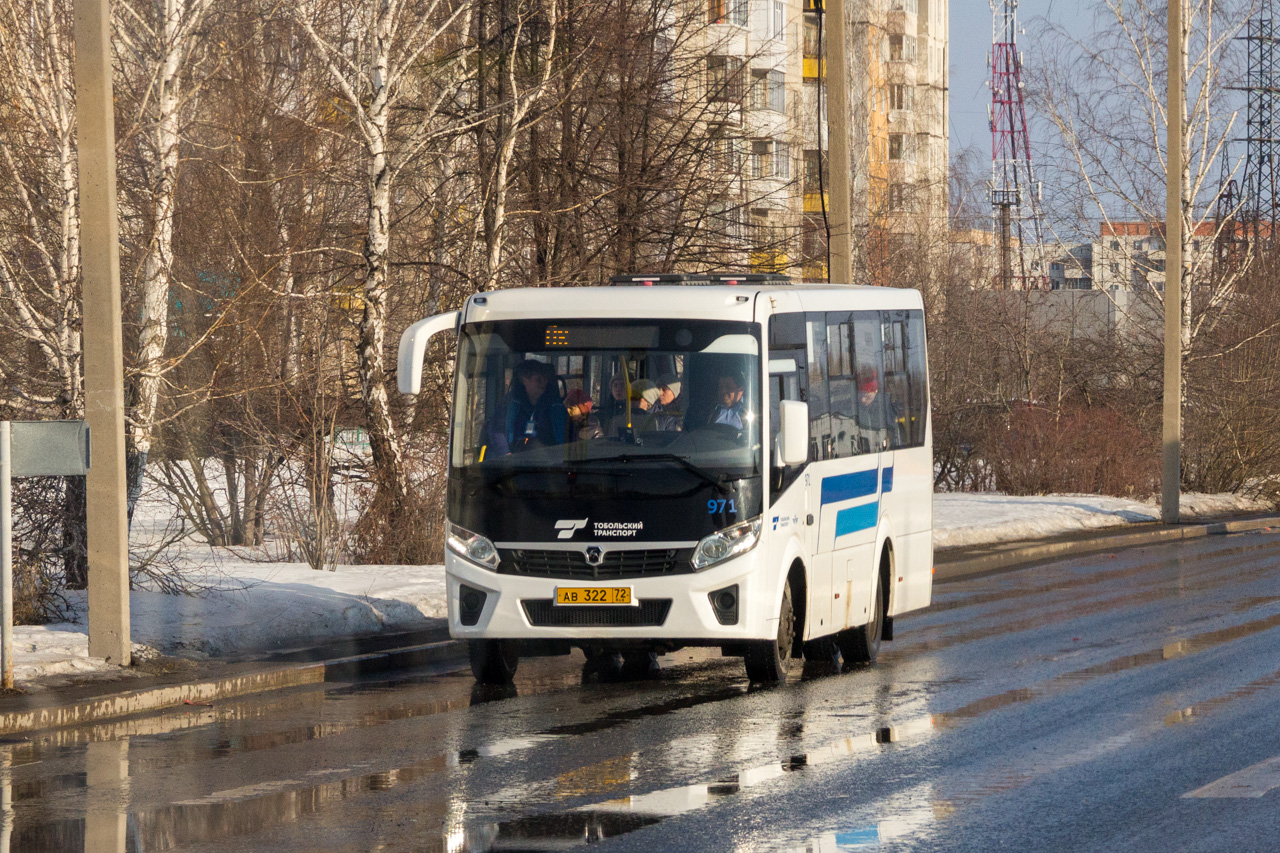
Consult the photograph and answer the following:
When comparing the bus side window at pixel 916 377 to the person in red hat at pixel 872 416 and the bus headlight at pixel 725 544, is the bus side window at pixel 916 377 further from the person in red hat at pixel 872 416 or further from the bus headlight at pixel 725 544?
the bus headlight at pixel 725 544

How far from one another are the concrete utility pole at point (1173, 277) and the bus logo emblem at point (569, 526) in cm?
1941

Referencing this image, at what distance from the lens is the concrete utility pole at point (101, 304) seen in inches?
498

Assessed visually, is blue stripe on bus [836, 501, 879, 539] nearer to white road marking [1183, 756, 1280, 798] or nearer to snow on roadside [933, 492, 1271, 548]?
white road marking [1183, 756, 1280, 798]

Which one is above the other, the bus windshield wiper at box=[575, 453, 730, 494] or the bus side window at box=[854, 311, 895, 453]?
the bus side window at box=[854, 311, 895, 453]

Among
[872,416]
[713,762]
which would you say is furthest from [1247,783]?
[872,416]

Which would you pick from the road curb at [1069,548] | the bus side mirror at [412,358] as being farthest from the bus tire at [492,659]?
the road curb at [1069,548]

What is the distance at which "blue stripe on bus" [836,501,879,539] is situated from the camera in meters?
14.0

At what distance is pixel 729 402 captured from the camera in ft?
41.6

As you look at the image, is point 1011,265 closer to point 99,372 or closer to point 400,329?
point 400,329

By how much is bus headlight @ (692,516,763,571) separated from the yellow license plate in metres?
0.51

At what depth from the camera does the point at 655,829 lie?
26.0ft

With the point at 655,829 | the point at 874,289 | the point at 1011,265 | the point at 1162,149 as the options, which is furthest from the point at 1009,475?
the point at 655,829

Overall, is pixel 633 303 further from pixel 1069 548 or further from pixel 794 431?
pixel 1069 548

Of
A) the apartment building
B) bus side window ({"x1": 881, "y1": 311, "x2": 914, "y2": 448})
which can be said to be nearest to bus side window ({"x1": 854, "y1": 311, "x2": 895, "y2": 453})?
bus side window ({"x1": 881, "y1": 311, "x2": 914, "y2": 448})
